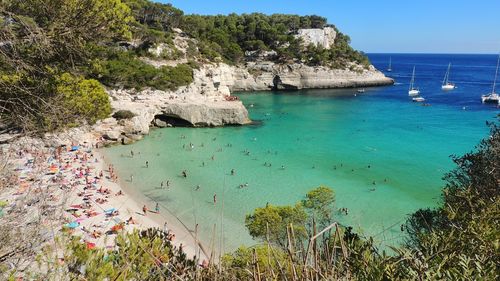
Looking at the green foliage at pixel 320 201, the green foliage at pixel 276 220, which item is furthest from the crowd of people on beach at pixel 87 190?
the green foliage at pixel 320 201

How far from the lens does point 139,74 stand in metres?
44.9

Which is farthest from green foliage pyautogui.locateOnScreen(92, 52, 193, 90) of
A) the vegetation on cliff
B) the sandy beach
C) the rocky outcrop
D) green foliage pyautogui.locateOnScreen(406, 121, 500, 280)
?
the rocky outcrop

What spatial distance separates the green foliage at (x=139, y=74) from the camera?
4301 centimetres

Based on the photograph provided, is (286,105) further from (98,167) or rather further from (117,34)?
(117,34)

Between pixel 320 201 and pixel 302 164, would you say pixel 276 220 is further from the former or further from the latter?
pixel 302 164

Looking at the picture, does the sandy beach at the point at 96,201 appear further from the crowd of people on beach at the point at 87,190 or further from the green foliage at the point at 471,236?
the green foliage at the point at 471,236

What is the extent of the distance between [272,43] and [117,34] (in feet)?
247

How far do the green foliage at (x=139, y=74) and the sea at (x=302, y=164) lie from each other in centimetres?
920

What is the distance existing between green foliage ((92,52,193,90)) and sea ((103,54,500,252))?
9196 mm

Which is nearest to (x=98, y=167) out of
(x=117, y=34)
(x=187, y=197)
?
(x=187, y=197)

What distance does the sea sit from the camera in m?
20.7

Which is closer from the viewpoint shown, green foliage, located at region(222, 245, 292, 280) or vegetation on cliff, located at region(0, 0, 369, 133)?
green foliage, located at region(222, 245, 292, 280)

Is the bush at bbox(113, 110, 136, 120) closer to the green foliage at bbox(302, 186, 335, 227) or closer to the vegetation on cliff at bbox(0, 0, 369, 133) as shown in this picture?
the vegetation on cliff at bbox(0, 0, 369, 133)

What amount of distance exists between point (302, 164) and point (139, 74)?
25.5m
